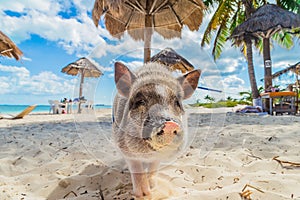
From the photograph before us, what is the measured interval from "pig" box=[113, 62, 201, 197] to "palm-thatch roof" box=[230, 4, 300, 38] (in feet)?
31.9

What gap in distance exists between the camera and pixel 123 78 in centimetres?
158

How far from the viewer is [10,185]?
6.59 feet

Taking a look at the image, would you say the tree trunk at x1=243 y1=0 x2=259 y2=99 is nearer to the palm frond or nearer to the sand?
the palm frond

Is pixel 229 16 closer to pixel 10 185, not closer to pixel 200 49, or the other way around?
pixel 200 49

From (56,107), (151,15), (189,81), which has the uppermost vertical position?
(151,15)

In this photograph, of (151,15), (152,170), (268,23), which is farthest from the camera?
(268,23)

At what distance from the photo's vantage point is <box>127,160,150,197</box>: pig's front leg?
172 cm

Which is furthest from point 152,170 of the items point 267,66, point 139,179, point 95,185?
point 267,66

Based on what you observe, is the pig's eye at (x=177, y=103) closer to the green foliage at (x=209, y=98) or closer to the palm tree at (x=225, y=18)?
the green foliage at (x=209, y=98)

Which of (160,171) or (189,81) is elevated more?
(189,81)

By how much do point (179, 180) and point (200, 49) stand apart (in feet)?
3.82

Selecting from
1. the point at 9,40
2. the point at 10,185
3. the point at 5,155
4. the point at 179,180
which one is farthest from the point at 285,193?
the point at 9,40

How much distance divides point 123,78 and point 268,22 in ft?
33.8

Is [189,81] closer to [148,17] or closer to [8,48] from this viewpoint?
[148,17]
